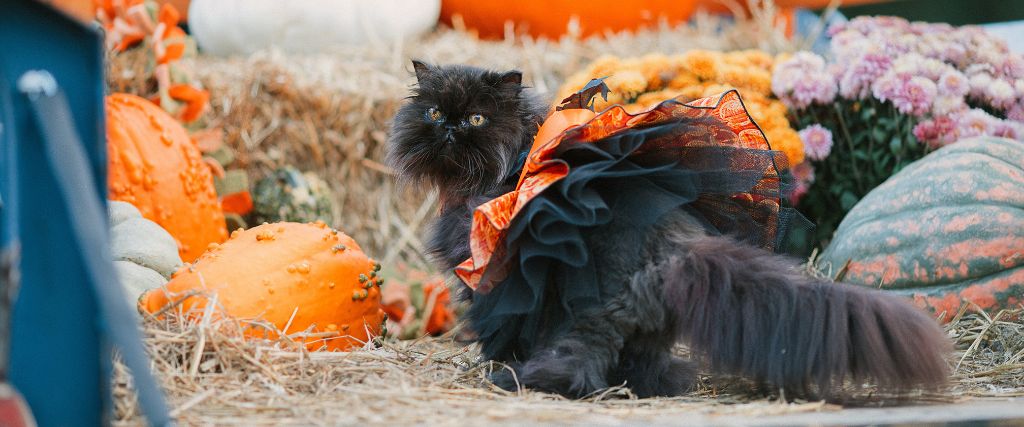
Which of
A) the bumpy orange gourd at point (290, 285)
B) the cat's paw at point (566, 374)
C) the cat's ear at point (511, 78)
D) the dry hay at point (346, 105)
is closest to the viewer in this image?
the cat's paw at point (566, 374)

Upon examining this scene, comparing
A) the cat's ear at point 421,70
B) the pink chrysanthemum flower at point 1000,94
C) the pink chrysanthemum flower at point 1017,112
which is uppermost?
the cat's ear at point 421,70

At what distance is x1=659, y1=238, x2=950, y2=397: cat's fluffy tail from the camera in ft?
5.35

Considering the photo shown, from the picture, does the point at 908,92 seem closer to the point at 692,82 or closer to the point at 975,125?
the point at 975,125

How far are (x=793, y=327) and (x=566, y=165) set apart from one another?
0.55 m

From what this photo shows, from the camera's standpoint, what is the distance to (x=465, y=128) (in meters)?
2.03

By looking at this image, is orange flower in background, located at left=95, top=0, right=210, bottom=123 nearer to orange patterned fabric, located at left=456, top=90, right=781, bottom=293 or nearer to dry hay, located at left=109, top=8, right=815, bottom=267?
dry hay, located at left=109, top=8, right=815, bottom=267

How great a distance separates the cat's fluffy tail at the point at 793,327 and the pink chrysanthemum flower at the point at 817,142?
62.7 inches

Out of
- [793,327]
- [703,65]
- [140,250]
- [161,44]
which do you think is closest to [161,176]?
[140,250]

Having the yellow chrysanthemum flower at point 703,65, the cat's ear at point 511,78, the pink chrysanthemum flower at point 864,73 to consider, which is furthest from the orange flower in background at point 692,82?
the cat's ear at point 511,78

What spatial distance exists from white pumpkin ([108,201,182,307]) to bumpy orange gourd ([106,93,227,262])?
0.22 meters

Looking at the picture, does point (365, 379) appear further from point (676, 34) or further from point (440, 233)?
point (676, 34)

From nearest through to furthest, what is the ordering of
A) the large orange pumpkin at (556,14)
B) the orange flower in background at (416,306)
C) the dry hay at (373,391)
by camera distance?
1. the dry hay at (373,391)
2. the orange flower in background at (416,306)
3. the large orange pumpkin at (556,14)

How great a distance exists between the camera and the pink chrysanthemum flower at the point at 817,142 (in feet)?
10.5

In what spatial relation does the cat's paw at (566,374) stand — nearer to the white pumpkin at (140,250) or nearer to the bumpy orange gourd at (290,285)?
the bumpy orange gourd at (290,285)
